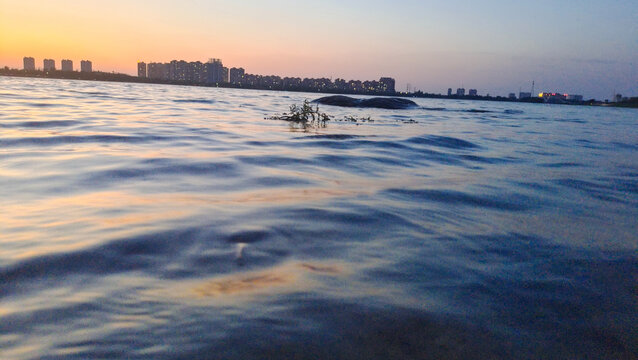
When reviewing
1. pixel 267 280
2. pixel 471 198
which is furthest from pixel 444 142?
pixel 267 280

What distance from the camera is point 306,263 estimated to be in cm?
304

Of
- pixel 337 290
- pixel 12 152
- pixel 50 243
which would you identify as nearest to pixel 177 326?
pixel 337 290

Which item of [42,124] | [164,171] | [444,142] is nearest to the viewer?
[164,171]

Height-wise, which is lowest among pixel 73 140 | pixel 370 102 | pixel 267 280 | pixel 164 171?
pixel 267 280

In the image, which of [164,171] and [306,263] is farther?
[164,171]

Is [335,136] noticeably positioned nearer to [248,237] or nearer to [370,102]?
[248,237]

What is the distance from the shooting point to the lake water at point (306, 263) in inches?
81.5

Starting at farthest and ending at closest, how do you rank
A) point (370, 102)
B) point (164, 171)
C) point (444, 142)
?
1. point (370, 102)
2. point (444, 142)
3. point (164, 171)

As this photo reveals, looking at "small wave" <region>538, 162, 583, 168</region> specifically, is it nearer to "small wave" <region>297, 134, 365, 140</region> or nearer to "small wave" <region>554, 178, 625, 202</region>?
"small wave" <region>554, 178, 625, 202</region>

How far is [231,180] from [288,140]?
487 cm

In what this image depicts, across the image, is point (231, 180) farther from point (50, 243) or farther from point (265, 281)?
point (265, 281)

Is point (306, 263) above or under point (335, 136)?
under

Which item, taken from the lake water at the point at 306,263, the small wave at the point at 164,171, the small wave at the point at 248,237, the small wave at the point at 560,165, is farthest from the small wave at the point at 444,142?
the small wave at the point at 248,237

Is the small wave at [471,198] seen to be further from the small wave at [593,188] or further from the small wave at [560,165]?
the small wave at [560,165]
